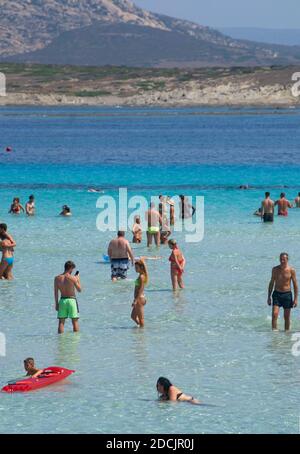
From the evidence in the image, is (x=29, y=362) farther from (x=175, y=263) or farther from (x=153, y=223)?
(x=153, y=223)

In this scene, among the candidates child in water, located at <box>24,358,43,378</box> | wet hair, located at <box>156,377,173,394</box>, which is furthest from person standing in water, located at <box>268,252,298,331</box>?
child in water, located at <box>24,358,43,378</box>

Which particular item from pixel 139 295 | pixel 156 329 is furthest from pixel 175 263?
pixel 139 295

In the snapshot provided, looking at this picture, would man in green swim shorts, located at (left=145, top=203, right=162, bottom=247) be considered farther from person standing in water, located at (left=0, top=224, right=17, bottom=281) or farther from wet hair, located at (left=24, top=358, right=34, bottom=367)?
wet hair, located at (left=24, top=358, right=34, bottom=367)

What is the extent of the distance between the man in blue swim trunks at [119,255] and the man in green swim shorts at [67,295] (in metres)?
4.88

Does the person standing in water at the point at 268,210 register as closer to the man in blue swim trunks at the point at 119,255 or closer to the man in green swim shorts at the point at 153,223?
the man in green swim shorts at the point at 153,223

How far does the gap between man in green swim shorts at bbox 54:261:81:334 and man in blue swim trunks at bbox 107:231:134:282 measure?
16.0 feet

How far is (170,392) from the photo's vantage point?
2006 cm

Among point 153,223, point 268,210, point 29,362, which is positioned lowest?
point 29,362

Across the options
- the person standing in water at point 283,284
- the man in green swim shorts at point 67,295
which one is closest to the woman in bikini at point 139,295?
the man in green swim shorts at point 67,295

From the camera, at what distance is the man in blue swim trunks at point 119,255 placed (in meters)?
29.8

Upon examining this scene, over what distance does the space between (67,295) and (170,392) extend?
5.00 metres
